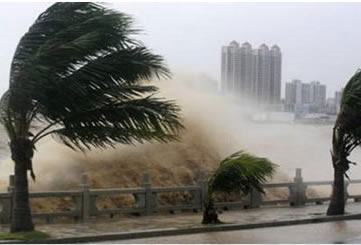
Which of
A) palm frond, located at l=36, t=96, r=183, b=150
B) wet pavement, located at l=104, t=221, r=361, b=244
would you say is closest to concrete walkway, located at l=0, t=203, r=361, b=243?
wet pavement, located at l=104, t=221, r=361, b=244

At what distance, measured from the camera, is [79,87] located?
1385 cm

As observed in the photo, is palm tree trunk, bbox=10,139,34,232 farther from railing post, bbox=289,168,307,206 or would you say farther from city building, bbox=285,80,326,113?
city building, bbox=285,80,326,113

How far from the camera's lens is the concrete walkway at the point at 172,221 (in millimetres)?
15344

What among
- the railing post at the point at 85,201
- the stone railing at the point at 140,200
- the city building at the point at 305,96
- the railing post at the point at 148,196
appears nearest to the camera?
the stone railing at the point at 140,200

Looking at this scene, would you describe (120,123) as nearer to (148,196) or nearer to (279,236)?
(279,236)

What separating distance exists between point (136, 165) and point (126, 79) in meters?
10.7

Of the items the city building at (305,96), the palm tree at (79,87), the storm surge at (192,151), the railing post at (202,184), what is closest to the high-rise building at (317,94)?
the city building at (305,96)

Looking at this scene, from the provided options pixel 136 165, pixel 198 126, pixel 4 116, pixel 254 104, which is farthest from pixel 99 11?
pixel 254 104

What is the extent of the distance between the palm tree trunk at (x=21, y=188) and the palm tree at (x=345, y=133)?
32.4 feet

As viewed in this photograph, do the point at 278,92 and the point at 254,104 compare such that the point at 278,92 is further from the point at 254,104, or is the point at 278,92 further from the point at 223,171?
the point at 223,171

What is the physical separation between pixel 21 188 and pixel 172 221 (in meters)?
4.98

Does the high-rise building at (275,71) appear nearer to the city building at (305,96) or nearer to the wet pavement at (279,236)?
the city building at (305,96)

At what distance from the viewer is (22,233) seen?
13992 millimetres

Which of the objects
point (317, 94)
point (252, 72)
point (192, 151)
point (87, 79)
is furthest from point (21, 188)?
point (317, 94)
